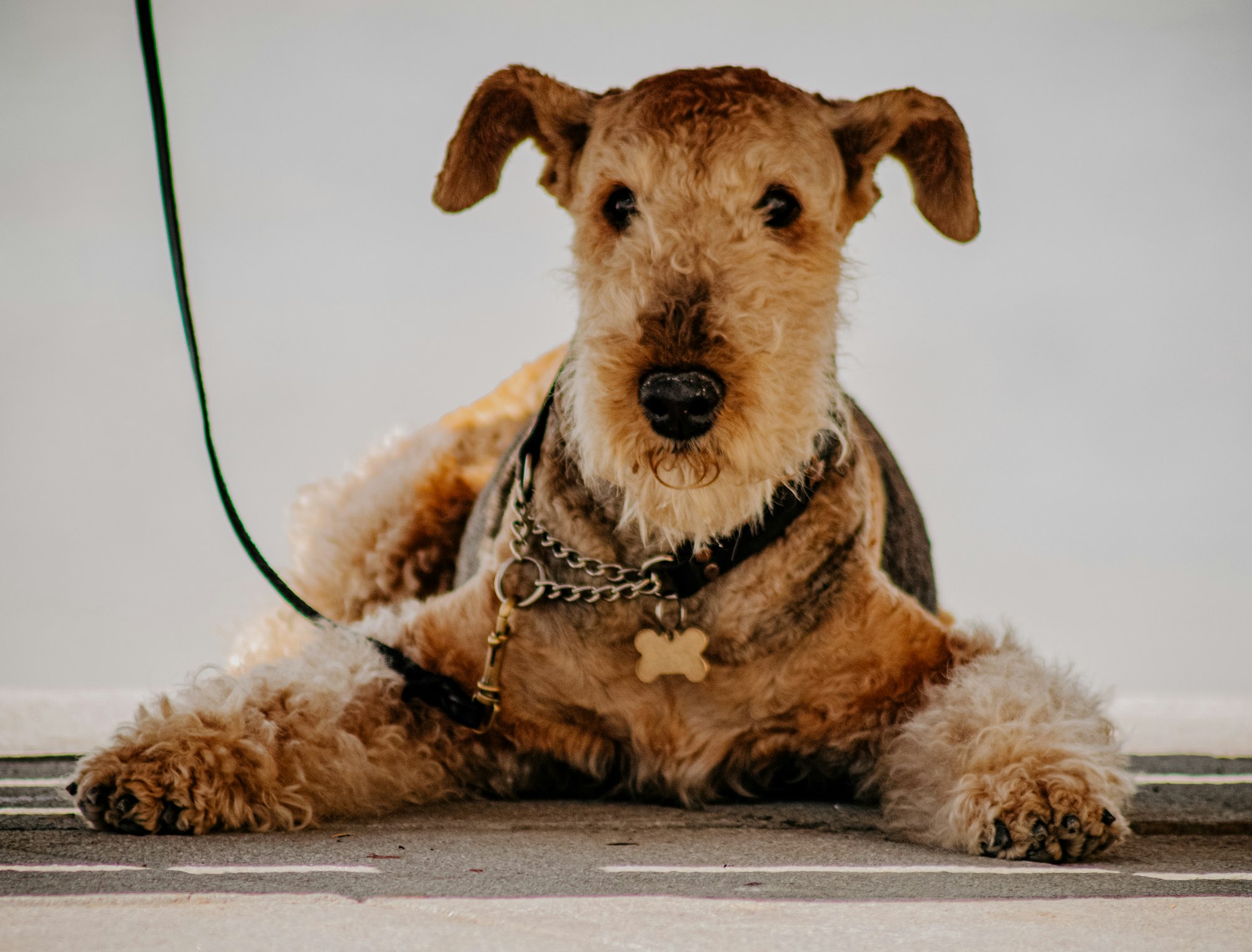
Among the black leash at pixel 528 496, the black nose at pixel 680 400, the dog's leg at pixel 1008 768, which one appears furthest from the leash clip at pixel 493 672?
the dog's leg at pixel 1008 768

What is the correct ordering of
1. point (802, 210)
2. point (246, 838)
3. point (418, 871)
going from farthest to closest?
1. point (802, 210)
2. point (246, 838)
3. point (418, 871)

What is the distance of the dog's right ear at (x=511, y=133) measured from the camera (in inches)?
81.1

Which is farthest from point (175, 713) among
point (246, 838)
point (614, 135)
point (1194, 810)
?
point (1194, 810)

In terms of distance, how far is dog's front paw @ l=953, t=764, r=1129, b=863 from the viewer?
4.90ft

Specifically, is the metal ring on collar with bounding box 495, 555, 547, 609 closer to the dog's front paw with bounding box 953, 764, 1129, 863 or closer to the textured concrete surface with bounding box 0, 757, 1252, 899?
the textured concrete surface with bounding box 0, 757, 1252, 899

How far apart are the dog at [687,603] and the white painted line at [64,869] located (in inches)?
9.8

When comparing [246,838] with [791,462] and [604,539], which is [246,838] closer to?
[604,539]

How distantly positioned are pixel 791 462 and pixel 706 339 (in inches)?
10.2

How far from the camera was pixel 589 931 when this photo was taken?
3.50ft

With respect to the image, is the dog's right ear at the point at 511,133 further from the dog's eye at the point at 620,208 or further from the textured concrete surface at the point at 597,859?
the textured concrete surface at the point at 597,859

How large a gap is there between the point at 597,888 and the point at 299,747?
0.66 m

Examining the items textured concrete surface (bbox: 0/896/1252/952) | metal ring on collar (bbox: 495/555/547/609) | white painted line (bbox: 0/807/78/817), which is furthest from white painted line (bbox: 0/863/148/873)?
metal ring on collar (bbox: 495/555/547/609)

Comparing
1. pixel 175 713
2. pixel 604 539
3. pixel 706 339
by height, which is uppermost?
pixel 706 339

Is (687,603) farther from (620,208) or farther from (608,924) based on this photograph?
(608,924)
